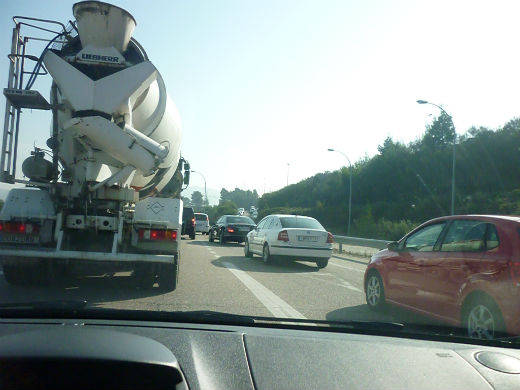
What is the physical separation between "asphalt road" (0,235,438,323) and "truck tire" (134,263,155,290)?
→ 154 millimetres

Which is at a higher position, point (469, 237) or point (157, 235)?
point (469, 237)

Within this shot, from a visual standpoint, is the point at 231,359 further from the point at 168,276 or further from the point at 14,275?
the point at 14,275

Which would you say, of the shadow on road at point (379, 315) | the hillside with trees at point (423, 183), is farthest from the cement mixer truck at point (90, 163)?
the hillside with trees at point (423, 183)

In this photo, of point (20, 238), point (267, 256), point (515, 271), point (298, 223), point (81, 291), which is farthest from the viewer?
point (267, 256)

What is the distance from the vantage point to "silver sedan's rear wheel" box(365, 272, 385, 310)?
25.0 ft

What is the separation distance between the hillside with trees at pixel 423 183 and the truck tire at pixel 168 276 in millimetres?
26865

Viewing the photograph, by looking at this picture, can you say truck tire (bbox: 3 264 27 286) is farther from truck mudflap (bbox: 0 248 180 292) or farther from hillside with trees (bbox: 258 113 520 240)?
hillside with trees (bbox: 258 113 520 240)

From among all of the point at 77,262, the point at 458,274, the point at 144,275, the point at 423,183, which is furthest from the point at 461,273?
the point at 423,183

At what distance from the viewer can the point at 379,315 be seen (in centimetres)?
728

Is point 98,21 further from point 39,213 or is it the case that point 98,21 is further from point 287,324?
point 287,324

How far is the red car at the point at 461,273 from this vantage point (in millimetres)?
5164

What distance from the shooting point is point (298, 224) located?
1458 centimetres

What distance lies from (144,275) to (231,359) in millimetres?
6315

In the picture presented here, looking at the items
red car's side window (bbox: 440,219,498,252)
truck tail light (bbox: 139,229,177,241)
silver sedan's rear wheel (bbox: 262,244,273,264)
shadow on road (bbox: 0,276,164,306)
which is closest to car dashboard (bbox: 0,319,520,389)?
red car's side window (bbox: 440,219,498,252)
